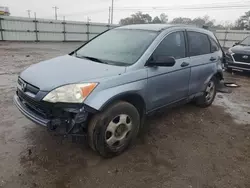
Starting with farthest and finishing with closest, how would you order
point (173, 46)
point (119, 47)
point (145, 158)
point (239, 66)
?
point (239, 66) → point (173, 46) → point (119, 47) → point (145, 158)

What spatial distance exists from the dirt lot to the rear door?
780 mm

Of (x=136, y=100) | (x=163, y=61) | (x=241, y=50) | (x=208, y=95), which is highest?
(x=163, y=61)

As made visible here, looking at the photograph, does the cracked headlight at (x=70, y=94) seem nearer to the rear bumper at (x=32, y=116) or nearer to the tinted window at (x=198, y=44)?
the rear bumper at (x=32, y=116)

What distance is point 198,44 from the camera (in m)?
4.21

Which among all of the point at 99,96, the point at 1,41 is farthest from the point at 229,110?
the point at 1,41

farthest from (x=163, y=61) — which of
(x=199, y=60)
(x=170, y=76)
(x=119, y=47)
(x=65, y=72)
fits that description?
(x=199, y=60)

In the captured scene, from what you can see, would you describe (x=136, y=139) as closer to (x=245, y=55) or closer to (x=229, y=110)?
(x=229, y=110)

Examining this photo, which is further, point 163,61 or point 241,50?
point 241,50

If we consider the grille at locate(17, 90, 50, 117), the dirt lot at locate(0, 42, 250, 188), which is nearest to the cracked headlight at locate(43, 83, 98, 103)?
the grille at locate(17, 90, 50, 117)

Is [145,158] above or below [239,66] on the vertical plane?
below

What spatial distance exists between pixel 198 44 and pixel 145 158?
2590mm

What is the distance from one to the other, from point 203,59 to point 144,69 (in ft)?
6.07

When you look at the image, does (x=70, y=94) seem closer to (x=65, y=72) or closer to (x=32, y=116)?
Result: (x=65, y=72)

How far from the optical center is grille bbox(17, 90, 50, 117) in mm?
2499
